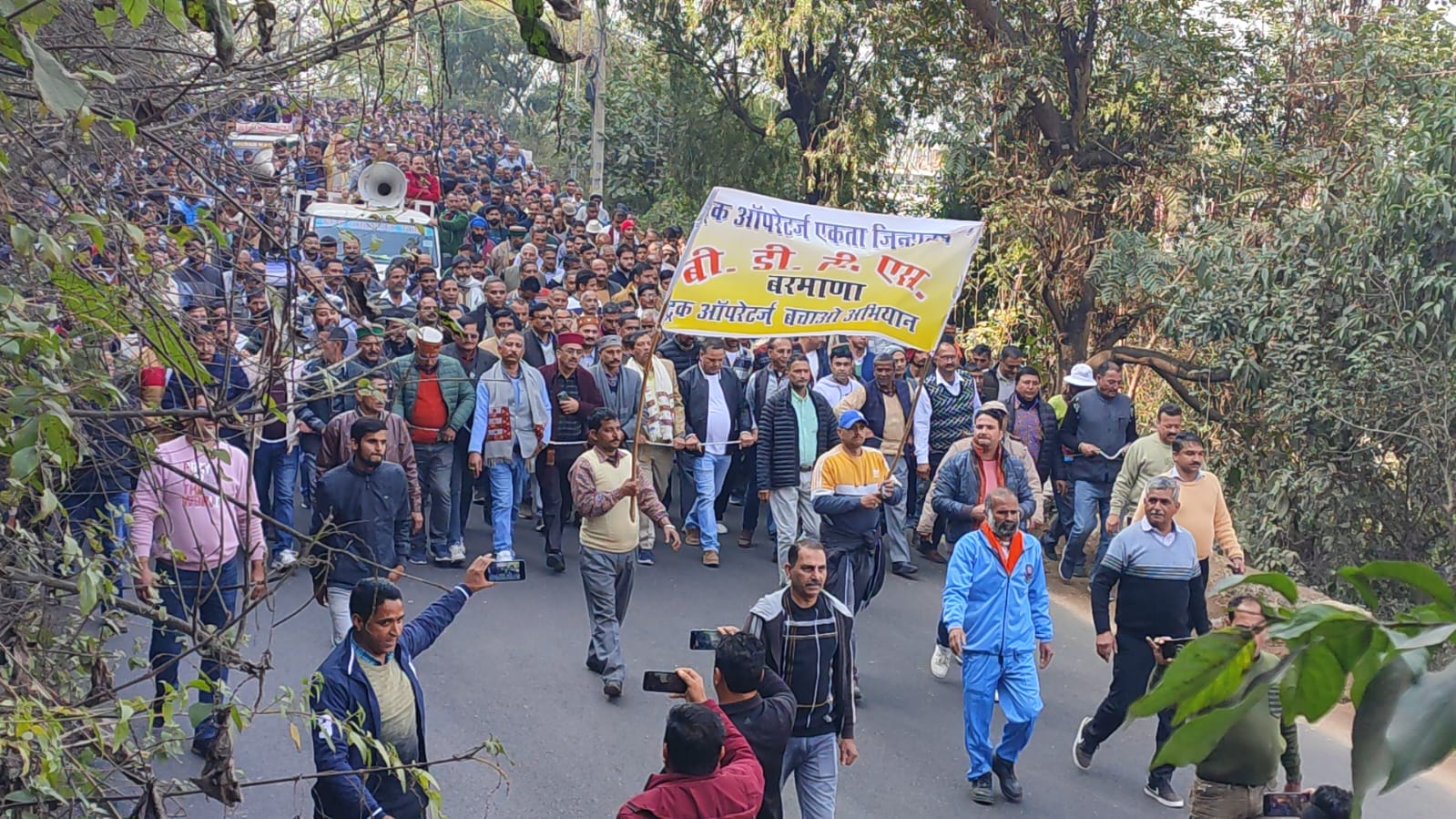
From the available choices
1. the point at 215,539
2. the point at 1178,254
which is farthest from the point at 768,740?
the point at 1178,254

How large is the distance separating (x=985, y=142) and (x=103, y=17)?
13.6 meters

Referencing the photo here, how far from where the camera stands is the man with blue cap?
8.32 m

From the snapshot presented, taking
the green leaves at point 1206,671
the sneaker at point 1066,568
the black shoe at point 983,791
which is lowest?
the sneaker at point 1066,568

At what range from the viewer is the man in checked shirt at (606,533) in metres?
8.08

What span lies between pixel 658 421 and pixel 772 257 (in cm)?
337

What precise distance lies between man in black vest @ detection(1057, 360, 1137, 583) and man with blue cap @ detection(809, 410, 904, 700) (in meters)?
3.21

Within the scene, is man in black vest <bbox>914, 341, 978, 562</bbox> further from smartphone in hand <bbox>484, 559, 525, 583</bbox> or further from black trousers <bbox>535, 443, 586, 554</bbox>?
smartphone in hand <bbox>484, 559, 525, 583</bbox>

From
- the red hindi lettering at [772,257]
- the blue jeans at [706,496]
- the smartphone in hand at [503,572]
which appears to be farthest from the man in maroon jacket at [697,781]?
the blue jeans at [706,496]

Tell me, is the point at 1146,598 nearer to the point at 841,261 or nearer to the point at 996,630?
the point at 996,630

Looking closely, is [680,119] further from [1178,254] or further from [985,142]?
[1178,254]

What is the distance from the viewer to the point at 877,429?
1161 cm

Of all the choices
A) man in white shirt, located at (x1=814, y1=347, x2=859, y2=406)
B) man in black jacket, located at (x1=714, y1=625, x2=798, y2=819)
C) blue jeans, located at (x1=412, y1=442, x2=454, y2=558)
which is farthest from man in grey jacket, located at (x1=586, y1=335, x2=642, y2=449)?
man in black jacket, located at (x1=714, y1=625, x2=798, y2=819)

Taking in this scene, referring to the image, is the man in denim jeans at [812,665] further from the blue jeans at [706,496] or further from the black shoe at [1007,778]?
the blue jeans at [706,496]

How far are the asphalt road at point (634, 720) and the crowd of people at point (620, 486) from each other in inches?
10.3
